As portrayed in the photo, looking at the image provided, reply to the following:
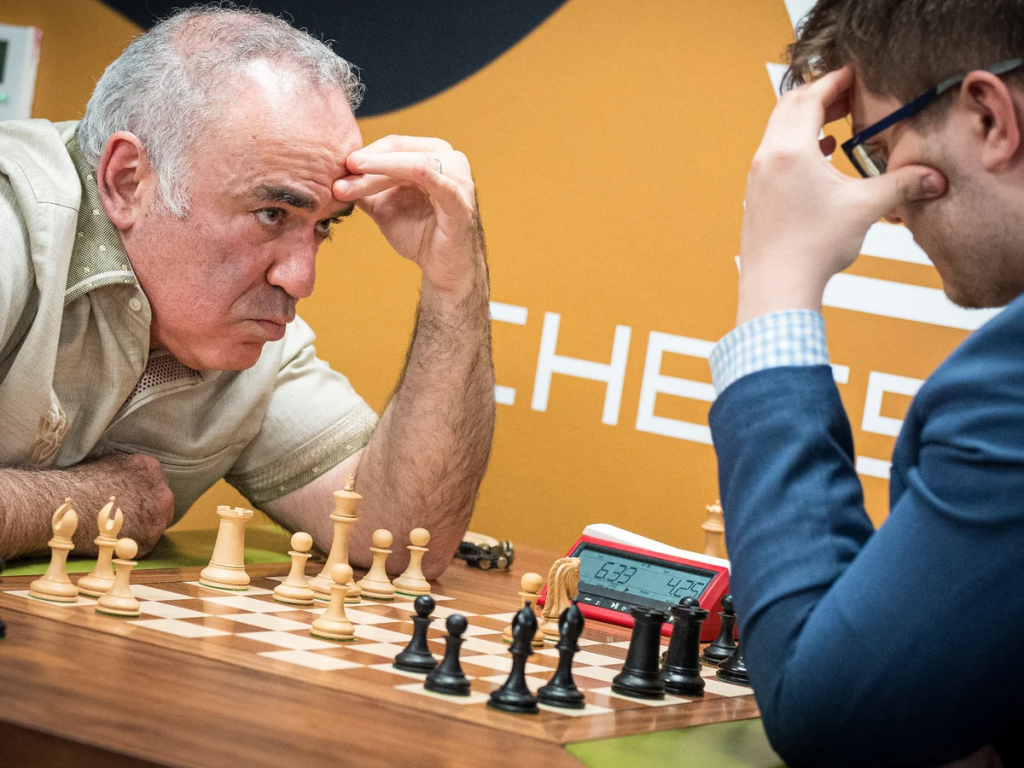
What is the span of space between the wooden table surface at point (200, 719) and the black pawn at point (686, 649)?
108 mm

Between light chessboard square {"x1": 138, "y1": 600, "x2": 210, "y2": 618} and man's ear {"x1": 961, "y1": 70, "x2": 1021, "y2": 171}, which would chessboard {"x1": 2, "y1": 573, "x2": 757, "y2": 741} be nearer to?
light chessboard square {"x1": 138, "y1": 600, "x2": 210, "y2": 618}

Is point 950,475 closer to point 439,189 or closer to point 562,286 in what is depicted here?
point 439,189

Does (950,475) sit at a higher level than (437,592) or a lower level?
higher

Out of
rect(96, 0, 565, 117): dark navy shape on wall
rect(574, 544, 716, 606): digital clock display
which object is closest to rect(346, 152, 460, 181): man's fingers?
rect(574, 544, 716, 606): digital clock display

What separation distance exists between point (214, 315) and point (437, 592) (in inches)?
24.8

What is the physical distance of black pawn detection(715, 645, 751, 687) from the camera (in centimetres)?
167

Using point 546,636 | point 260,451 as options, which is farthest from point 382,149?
point 546,636

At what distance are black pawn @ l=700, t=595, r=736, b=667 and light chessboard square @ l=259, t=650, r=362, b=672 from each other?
2.06ft

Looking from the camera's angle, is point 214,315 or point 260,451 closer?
point 214,315

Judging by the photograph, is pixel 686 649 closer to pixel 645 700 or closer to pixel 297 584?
pixel 645 700

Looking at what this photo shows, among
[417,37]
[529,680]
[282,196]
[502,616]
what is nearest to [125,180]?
[282,196]

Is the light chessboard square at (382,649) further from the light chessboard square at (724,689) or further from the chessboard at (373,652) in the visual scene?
the light chessboard square at (724,689)

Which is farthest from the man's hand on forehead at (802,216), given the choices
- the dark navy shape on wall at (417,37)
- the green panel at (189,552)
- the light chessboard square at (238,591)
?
the dark navy shape on wall at (417,37)

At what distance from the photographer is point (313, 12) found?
382cm
